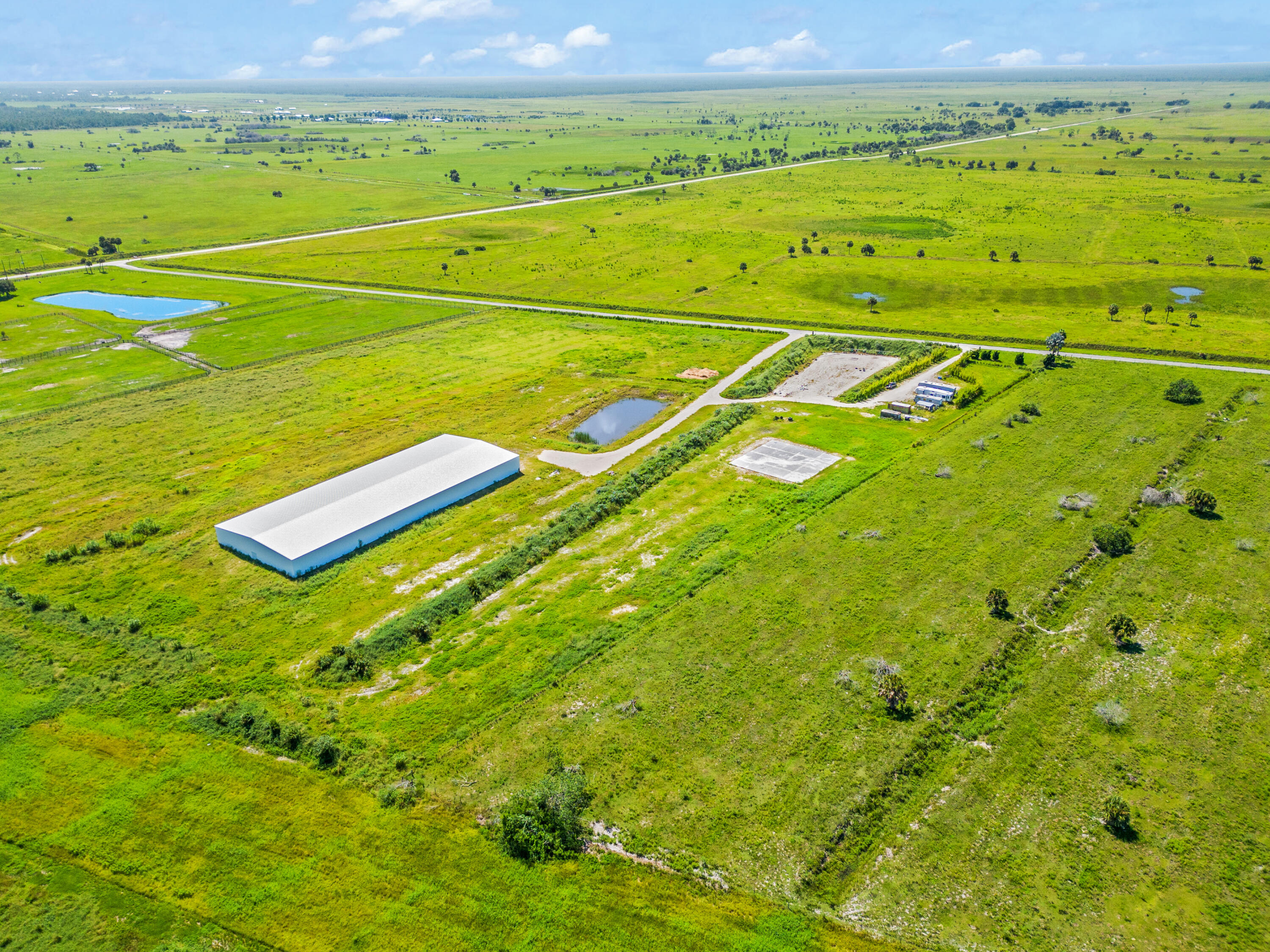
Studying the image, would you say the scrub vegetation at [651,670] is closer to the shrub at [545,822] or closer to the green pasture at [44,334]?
the shrub at [545,822]

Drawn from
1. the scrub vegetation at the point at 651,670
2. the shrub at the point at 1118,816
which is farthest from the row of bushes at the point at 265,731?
the shrub at the point at 1118,816

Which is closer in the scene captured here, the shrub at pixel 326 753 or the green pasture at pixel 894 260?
the shrub at pixel 326 753

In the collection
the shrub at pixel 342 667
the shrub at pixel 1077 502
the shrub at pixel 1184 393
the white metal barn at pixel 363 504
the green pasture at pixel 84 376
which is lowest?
the shrub at pixel 342 667

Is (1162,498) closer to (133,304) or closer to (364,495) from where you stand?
(364,495)

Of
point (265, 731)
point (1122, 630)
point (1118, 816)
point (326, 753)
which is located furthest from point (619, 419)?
point (1118, 816)

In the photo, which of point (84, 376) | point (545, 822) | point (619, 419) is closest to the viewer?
point (545, 822)

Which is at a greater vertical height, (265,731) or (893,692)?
(893,692)
